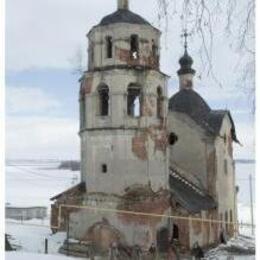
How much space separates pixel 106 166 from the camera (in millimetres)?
7344

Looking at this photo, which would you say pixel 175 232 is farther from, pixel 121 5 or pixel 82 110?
pixel 121 5

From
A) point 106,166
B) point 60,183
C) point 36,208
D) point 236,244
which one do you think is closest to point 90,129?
point 106,166

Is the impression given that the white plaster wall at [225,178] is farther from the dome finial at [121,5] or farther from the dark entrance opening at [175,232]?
the dome finial at [121,5]

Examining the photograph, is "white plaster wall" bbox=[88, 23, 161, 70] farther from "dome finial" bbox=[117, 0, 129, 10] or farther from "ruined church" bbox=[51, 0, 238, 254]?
"dome finial" bbox=[117, 0, 129, 10]

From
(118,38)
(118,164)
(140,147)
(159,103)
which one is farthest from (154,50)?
(118,164)

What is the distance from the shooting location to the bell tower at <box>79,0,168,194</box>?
7.30 meters

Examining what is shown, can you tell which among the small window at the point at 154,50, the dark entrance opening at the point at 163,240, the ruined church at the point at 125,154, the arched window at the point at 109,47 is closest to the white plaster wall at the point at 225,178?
the ruined church at the point at 125,154

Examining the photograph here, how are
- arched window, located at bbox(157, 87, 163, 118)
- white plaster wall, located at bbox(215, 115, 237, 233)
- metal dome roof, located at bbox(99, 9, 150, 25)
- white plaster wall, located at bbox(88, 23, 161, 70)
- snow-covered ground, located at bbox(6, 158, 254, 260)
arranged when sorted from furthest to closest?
white plaster wall, located at bbox(215, 115, 237, 233) → arched window, located at bbox(157, 87, 163, 118) → metal dome roof, located at bbox(99, 9, 150, 25) → white plaster wall, located at bbox(88, 23, 161, 70) → snow-covered ground, located at bbox(6, 158, 254, 260)

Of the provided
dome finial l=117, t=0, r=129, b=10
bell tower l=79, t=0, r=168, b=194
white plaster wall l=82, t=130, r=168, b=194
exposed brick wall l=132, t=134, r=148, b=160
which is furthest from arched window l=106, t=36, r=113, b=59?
exposed brick wall l=132, t=134, r=148, b=160

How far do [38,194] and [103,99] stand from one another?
5569 mm

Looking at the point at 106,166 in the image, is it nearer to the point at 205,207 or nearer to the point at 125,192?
the point at 125,192

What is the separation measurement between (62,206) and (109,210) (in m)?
0.72

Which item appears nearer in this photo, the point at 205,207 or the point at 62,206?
the point at 62,206

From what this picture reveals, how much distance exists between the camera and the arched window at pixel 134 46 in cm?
732
